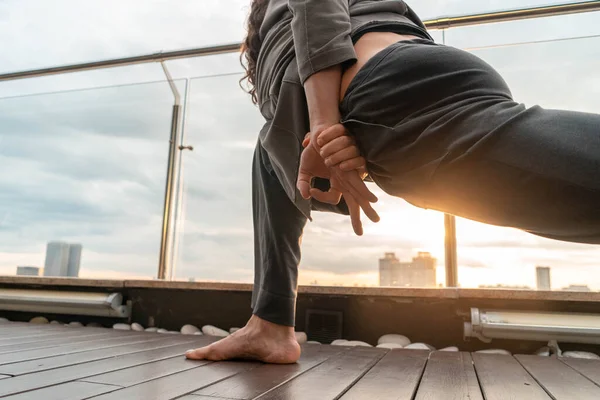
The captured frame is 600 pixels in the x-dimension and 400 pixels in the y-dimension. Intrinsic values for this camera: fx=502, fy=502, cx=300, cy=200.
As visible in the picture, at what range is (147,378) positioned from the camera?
925 millimetres

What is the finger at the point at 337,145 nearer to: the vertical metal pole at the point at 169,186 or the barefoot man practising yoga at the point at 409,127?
the barefoot man practising yoga at the point at 409,127

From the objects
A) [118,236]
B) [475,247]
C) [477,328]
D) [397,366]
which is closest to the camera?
[397,366]

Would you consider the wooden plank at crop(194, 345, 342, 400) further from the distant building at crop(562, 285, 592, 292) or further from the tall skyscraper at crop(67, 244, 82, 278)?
the tall skyscraper at crop(67, 244, 82, 278)

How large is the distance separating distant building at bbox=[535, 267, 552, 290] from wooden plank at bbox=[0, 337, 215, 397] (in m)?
1.13

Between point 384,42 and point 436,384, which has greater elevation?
point 384,42

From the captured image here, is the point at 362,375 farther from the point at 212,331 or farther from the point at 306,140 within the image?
the point at 212,331

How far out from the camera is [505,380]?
105 centimetres

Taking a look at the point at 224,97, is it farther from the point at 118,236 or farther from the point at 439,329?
the point at 439,329

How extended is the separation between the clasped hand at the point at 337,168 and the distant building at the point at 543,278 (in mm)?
1101

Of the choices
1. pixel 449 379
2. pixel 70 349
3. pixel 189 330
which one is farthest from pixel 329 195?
pixel 189 330

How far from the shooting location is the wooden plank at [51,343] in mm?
1285

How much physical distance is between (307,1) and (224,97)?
1.57 meters

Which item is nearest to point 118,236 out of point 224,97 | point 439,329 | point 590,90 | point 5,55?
point 224,97

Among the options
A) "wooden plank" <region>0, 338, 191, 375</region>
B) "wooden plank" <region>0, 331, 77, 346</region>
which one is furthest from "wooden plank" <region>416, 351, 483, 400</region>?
"wooden plank" <region>0, 331, 77, 346</region>
